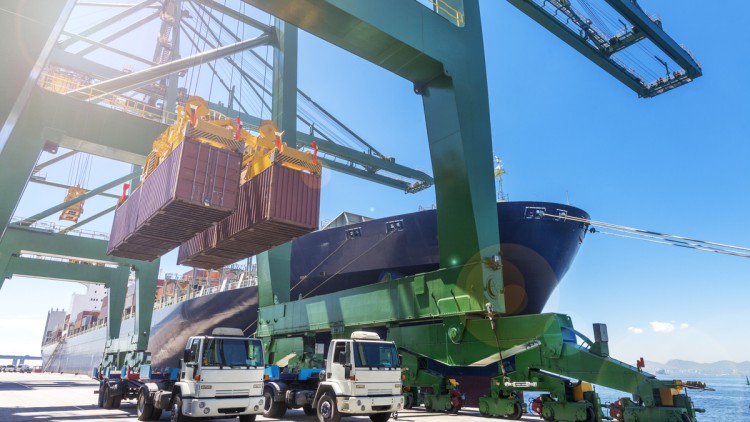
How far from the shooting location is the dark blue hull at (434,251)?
20391 millimetres

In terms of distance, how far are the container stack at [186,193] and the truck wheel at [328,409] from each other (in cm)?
721

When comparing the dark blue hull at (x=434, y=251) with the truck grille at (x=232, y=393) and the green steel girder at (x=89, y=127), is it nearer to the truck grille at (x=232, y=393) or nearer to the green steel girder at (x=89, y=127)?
the green steel girder at (x=89, y=127)

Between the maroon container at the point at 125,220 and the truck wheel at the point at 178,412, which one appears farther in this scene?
the maroon container at the point at 125,220

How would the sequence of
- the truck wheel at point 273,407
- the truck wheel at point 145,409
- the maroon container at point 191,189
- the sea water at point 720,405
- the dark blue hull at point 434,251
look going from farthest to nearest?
the sea water at point 720,405
the dark blue hull at point 434,251
the maroon container at point 191,189
the truck wheel at point 273,407
the truck wheel at point 145,409

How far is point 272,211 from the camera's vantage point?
15.0 m

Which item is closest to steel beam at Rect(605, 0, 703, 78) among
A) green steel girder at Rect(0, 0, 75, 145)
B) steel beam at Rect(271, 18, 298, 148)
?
steel beam at Rect(271, 18, 298, 148)

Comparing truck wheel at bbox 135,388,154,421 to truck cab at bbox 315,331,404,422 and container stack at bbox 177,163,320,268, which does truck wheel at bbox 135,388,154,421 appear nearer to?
truck cab at bbox 315,331,404,422

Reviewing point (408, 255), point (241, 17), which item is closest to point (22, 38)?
point (408, 255)

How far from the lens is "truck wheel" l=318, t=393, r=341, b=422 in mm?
9852

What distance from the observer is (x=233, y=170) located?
15.2 meters

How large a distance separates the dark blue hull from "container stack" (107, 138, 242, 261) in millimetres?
8685

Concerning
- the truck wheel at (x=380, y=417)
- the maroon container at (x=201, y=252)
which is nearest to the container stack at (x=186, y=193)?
the maroon container at (x=201, y=252)

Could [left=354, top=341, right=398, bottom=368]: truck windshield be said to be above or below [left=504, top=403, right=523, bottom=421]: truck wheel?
above

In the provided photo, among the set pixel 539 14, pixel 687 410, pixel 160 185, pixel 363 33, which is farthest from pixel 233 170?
pixel 539 14
